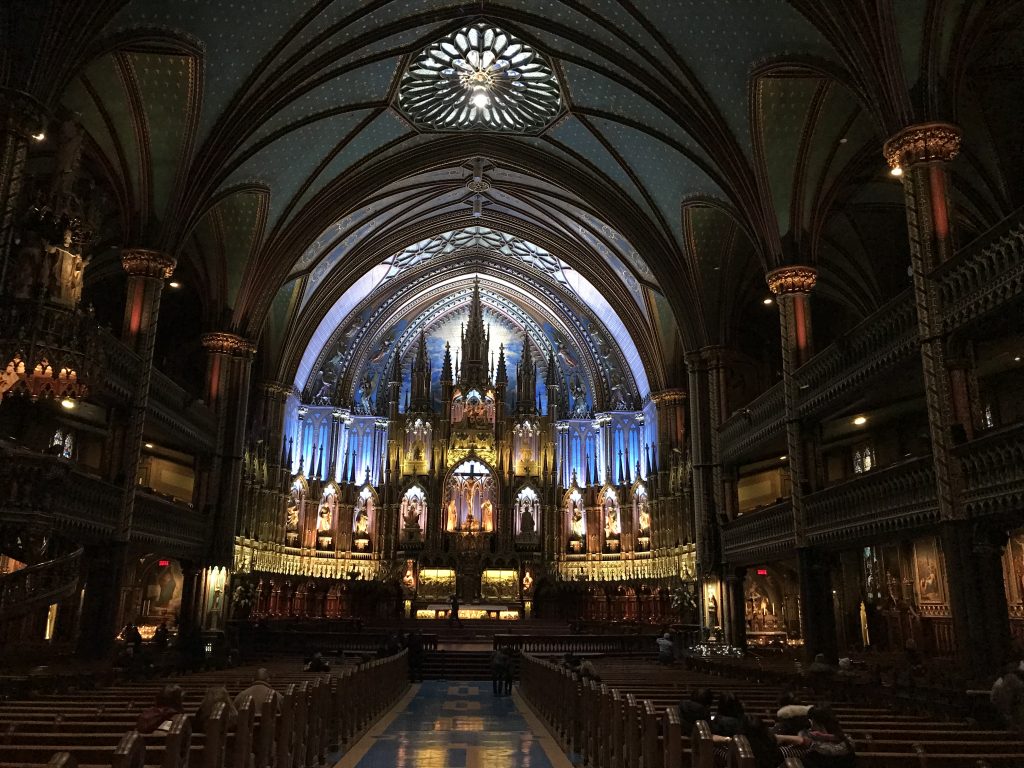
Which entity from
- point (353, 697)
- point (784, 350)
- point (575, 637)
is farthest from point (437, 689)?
point (784, 350)

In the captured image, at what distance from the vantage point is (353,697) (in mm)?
10594

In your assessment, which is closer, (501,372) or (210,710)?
(210,710)

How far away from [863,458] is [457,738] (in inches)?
735

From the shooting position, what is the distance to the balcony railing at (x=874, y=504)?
43.0 ft

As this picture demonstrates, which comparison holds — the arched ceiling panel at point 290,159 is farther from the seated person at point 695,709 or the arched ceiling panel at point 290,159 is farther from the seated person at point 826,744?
the seated person at point 826,744

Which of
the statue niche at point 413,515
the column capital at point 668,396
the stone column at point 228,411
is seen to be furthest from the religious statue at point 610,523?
the stone column at point 228,411

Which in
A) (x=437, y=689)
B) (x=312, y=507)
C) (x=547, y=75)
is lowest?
(x=437, y=689)

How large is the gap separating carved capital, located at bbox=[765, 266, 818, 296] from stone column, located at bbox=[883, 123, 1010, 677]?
512cm

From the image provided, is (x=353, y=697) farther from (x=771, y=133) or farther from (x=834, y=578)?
(x=834, y=578)

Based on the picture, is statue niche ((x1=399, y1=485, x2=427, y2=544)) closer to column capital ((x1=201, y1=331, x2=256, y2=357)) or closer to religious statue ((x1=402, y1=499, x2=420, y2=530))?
religious statue ((x1=402, y1=499, x2=420, y2=530))

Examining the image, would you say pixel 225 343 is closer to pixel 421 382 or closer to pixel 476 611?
pixel 421 382

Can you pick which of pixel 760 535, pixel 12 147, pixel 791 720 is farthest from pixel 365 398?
pixel 791 720

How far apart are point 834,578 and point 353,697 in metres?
19.5

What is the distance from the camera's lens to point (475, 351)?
120 feet
